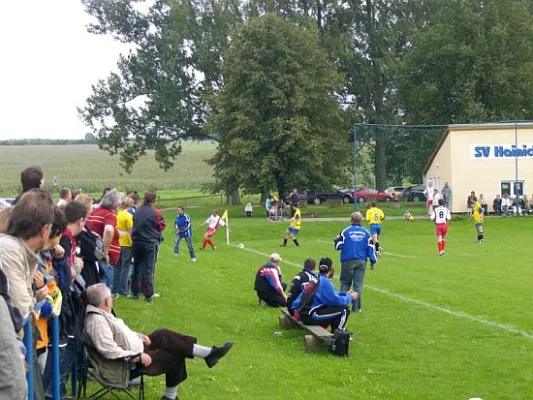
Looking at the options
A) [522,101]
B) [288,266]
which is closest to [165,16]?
[522,101]

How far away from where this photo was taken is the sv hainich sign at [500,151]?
155 feet

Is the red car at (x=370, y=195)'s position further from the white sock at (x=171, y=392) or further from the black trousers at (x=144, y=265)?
the white sock at (x=171, y=392)

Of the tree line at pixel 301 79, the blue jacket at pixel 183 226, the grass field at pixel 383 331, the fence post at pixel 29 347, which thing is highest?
the tree line at pixel 301 79

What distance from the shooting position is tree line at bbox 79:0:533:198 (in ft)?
176

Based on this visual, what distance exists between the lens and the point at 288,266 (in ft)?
81.5

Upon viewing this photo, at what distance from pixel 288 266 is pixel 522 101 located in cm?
4220

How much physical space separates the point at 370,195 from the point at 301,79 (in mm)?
12249

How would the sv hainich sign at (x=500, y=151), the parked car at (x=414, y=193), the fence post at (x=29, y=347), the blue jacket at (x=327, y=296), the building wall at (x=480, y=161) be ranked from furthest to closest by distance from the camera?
1. the parked car at (x=414, y=193)
2. the building wall at (x=480, y=161)
3. the sv hainich sign at (x=500, y=151)
4. the blue jacket at (x=327, y=296)
5. the fence post at (x=29, y=347)

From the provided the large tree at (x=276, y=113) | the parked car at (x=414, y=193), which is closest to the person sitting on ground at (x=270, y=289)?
the large tree at (x=276, y=113)

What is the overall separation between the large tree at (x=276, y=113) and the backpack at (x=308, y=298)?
1529 inches

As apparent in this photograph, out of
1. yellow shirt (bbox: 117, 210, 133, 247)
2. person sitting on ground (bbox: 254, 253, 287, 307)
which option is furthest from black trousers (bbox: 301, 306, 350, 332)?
yellow shirt (bbox: 117, 210, 133, 247)

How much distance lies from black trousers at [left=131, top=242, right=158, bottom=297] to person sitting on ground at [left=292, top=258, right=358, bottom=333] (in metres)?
3.33

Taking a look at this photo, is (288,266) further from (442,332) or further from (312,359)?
(312,359)

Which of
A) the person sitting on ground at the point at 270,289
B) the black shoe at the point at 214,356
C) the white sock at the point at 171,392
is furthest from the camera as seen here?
the person sitting on ground at the point at 270,289
